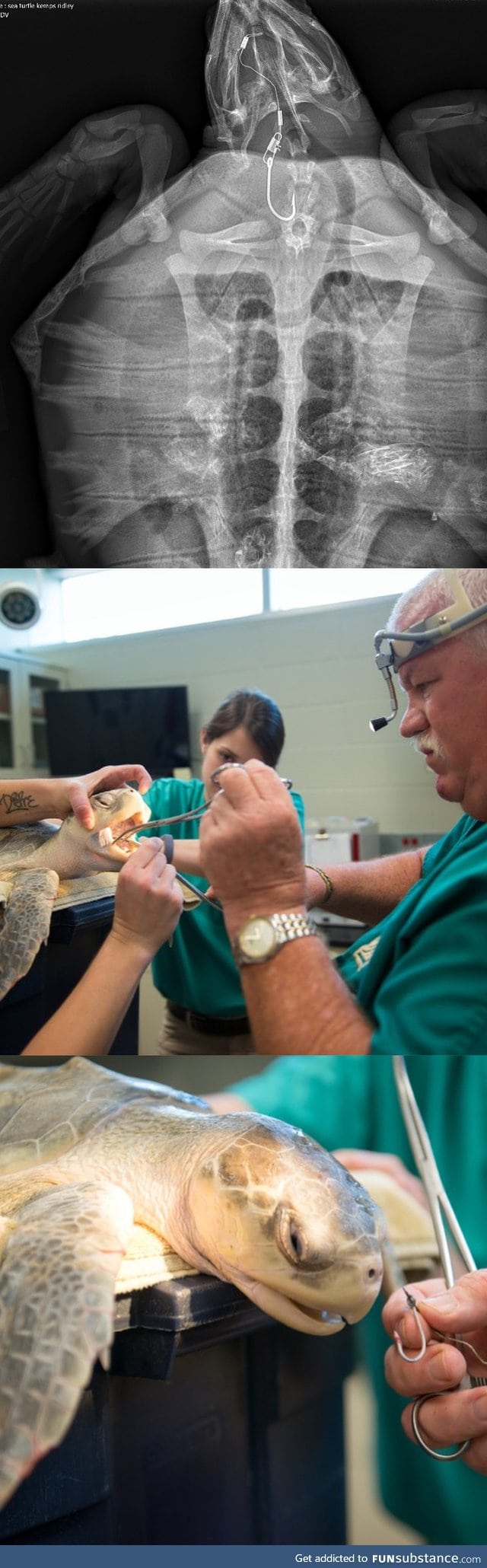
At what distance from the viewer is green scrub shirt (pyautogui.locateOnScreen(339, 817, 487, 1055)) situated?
1.28m

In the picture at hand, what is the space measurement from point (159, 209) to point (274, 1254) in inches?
52.5

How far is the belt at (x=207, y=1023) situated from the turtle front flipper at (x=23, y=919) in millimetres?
193

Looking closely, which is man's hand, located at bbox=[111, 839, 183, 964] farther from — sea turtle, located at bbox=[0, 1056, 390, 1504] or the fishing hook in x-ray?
the fishing hook in x-ray

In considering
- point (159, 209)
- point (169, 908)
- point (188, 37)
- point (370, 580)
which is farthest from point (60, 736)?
point (188, 37)

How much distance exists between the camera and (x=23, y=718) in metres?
1.34

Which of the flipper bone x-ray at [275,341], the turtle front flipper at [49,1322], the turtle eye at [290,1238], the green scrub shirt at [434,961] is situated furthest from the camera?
the flipper bone x-ray at [275,341]

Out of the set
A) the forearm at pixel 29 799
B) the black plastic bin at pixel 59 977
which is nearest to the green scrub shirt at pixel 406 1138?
the black plastic bin at pixel 59 977

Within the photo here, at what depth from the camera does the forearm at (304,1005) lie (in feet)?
4.27

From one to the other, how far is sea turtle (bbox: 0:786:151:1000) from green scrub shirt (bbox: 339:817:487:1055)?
1.08 feet

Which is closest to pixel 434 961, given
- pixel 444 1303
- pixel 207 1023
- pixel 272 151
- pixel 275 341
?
pixel 207 1023

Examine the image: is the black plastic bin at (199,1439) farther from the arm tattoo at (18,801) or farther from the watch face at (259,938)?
the arm tattoo at (18,801)

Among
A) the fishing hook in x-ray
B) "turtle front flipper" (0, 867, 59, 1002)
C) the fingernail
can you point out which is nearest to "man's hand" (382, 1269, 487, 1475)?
the fingernail

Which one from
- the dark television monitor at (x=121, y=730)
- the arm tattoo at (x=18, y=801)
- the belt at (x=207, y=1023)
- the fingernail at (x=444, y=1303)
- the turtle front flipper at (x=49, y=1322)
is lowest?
the fingernail at (x=444, y=1303)
